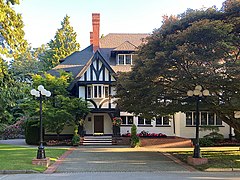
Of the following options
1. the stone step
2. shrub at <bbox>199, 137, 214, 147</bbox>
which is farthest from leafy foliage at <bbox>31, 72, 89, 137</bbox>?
shrub at <bbox>199, 137, 214, 147</bbox>

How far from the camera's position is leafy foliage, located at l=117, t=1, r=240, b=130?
12.2 metres

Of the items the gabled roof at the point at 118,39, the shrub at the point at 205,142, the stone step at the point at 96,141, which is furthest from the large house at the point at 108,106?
the shrub at the point at 205,142

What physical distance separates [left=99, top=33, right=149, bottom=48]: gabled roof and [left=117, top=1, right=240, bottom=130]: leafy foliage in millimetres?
16247

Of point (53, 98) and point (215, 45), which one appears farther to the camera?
point (53, 98)

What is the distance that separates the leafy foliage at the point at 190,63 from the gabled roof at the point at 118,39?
1625cm

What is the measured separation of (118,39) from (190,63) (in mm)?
20841

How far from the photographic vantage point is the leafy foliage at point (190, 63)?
12.2m

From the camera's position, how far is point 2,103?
1722 centimetres

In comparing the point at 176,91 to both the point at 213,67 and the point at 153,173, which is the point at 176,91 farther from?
the point at 153,173

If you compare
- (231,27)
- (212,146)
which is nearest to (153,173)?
(231,27)

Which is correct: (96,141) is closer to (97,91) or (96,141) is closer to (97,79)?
(97,91)

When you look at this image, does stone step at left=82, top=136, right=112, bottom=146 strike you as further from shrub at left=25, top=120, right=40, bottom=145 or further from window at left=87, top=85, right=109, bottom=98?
shrub at left=25, top=120, right=40, bottom=145

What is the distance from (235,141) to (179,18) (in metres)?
14.7

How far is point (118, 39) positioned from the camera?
33344mm
